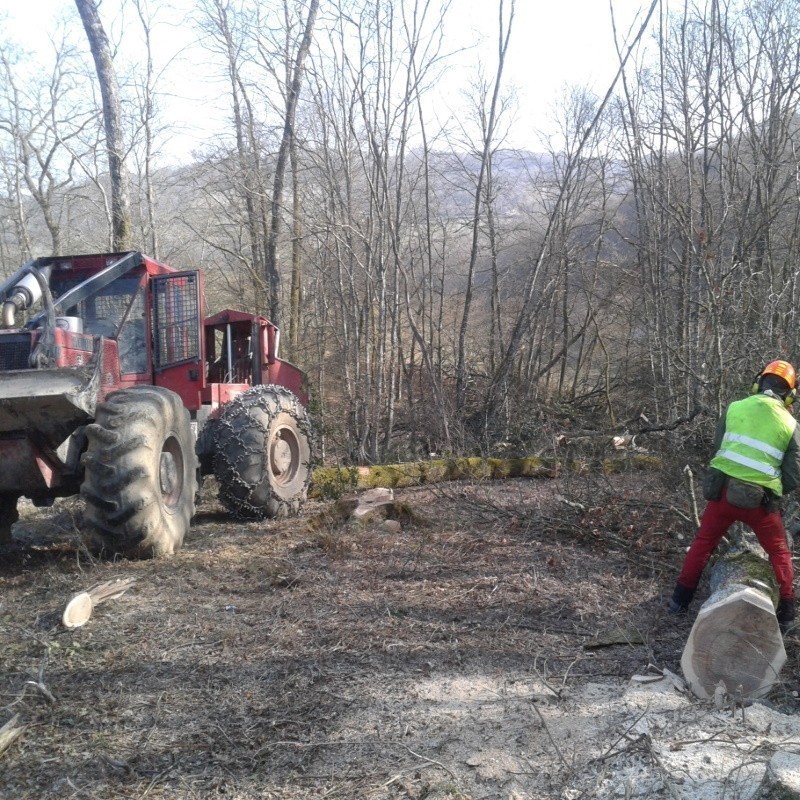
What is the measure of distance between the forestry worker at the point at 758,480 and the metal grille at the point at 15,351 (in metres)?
4.97

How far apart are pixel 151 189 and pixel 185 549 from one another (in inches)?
854

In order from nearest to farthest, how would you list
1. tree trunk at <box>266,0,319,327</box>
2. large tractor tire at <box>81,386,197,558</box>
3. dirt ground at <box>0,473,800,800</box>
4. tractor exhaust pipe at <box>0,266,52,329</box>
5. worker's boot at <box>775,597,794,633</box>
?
dirt ground at <box>0,473,800,800</box> < worker's boot at <box>775,597,794,633</box> < large tractor tire at <box>81,386,197,558</box> < tractor exhaust pipe at <box>0,266,52,329</box> < tree trunk at <box>266,0,319,327</box>

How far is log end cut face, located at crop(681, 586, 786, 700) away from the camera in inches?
144

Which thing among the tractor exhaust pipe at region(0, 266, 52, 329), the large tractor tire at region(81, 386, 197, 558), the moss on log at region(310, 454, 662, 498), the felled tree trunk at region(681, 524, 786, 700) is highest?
the tractor exhaust pipe at region(0, 266, 52, 329)

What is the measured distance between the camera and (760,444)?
4594 mm

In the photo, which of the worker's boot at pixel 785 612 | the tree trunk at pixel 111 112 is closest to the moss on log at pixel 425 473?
the worker's boot at pixel 785 612

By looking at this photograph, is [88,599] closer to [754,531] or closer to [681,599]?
[681,599]

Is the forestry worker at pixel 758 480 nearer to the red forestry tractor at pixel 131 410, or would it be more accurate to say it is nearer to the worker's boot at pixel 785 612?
the worker's boot at pixel 785 612

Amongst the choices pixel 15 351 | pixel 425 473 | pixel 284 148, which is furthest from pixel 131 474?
pixel 284 148

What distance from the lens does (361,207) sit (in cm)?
1416

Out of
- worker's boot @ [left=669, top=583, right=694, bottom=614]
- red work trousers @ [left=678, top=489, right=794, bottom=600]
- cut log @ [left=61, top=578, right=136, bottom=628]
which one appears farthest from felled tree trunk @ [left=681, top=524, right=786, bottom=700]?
cut log @ [left=61, top=578, right=136, bottom=628]

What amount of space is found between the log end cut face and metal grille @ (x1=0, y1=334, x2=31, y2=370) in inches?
198

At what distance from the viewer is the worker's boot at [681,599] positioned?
4.73 metres

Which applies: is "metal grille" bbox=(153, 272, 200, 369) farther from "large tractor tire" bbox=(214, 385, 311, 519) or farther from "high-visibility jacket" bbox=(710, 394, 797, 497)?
"high-visibility jacket" bbox=(710, 394, 797, 497)
